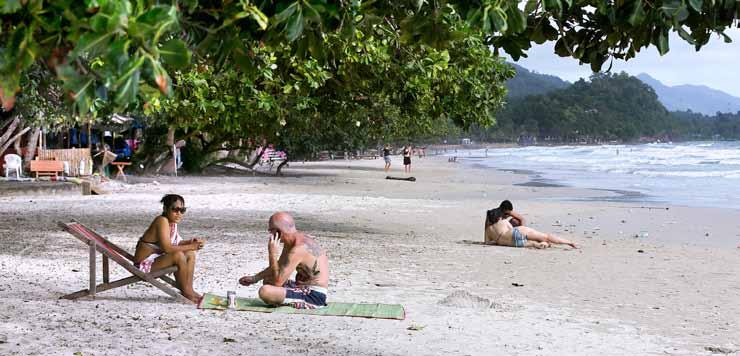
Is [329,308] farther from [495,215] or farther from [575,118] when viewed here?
[575,118]

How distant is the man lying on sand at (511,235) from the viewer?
13094 millimetres

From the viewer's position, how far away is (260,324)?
276 inches

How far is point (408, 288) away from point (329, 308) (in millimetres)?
1749

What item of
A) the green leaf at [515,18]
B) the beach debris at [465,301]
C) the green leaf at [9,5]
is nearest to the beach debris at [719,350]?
the beach debris at [465,301]

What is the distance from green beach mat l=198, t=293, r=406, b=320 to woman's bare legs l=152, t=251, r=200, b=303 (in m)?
0.14

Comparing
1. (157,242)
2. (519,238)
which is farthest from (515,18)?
(519,238)

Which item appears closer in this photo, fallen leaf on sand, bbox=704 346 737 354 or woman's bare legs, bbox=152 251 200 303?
fallen leaf on sand, bbox=704 346 737 354

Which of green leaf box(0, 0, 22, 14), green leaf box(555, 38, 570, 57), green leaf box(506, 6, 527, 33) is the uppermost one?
green leaf box(555, 38, 570, 57)

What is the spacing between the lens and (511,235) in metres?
13.2

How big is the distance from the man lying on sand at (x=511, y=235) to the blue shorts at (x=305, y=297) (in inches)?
243

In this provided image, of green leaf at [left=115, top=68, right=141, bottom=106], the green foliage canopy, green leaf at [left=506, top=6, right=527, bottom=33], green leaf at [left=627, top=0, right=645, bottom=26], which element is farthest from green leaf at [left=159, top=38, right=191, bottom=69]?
green leaf at [left=627, top=0, right=645, bottom=26]

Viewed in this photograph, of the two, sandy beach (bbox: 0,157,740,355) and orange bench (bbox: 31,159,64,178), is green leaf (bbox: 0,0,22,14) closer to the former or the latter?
sandy beach (bbox: 0,157,740,355)

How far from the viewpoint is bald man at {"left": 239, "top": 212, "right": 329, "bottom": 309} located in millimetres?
7211

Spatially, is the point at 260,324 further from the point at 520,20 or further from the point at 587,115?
the point at 587,115
